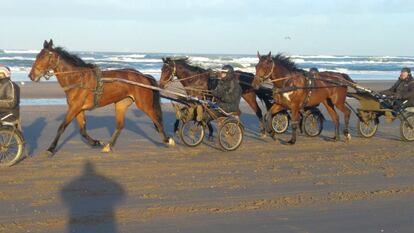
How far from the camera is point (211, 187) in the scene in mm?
7781

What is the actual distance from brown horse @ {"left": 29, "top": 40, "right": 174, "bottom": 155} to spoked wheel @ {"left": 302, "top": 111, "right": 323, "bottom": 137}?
386cm

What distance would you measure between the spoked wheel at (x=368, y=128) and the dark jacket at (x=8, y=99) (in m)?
7.35

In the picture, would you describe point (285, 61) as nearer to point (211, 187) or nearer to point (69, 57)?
point (69, 57)

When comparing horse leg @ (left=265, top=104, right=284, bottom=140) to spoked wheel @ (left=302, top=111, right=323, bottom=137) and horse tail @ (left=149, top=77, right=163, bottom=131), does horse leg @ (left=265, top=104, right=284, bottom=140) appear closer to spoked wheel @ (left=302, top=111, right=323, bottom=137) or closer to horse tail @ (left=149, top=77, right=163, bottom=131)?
spoked wheel @ (left=302, top=111, right=323, bottom=137)

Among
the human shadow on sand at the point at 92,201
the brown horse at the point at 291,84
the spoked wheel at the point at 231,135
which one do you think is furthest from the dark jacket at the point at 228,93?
the human shadow on sand at the point at 92,201

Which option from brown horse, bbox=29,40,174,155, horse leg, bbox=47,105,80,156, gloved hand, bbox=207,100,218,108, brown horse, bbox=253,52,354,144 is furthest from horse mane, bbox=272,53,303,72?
horse leg, bbox=47,105,80,156

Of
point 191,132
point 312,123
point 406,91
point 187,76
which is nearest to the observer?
point 191,132

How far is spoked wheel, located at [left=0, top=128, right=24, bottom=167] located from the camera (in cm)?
891

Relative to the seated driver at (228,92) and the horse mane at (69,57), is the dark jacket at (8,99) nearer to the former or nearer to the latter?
the horse mane at (69,57)

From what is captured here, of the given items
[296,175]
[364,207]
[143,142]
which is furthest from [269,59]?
[364,207]

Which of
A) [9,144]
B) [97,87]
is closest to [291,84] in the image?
[97,87]

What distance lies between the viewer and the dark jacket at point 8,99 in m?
9.08

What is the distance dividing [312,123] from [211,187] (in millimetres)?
6024

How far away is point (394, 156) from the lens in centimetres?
1063
